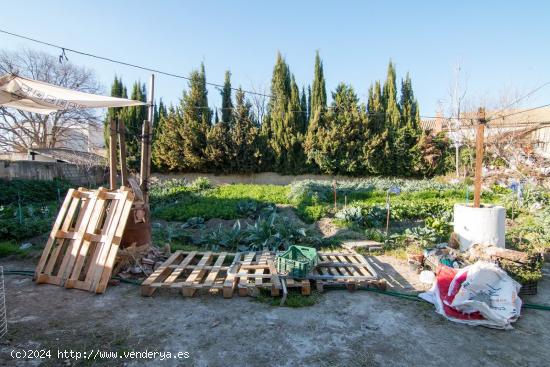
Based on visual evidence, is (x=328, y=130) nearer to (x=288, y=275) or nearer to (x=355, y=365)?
(x=288, y=275)

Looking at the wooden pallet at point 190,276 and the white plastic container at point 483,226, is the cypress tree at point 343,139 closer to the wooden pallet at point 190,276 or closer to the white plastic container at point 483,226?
the white plastic container at point 483,226

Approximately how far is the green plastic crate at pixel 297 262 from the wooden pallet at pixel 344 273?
0.13 m

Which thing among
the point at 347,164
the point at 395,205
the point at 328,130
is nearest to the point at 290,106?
the point at 328,130

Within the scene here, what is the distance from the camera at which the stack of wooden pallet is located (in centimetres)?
379

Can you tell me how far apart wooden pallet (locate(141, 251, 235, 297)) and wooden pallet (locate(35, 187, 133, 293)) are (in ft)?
1.94

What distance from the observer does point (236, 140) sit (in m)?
17.8

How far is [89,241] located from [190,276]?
144 centimetres

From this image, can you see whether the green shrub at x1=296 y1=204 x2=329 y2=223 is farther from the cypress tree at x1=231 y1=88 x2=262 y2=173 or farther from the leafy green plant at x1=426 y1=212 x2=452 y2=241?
the cypress tree at x1=231 y1=88 x2=262 y2=173

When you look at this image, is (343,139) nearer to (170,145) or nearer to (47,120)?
(170,145)

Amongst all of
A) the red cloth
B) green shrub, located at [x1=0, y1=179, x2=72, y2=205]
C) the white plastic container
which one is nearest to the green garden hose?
the red cloth

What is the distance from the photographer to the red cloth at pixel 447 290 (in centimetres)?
326

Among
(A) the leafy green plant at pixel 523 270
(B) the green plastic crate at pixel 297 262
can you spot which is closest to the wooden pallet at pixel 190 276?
(B) the green plastic crate at pixel 297 262

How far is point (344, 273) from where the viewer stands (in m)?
4.39

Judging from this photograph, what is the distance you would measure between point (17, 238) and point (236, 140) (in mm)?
12413
